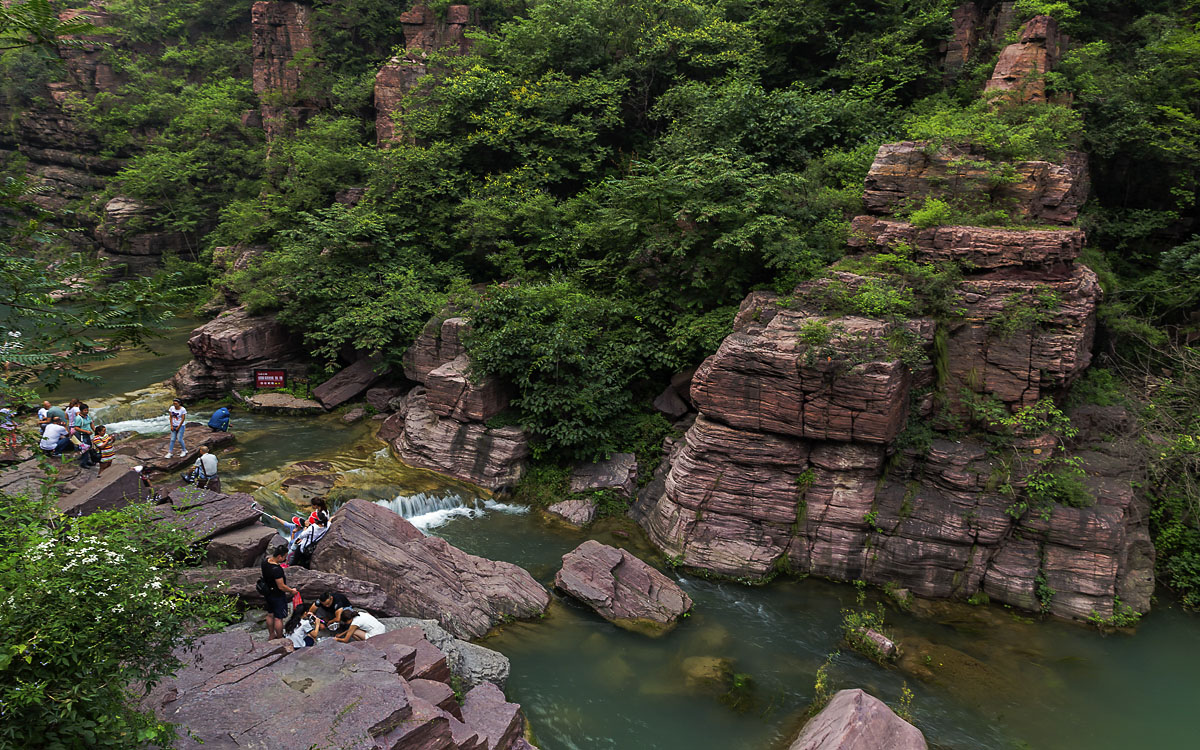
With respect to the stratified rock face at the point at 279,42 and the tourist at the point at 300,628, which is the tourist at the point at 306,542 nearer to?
the tourist at the point at 300,628

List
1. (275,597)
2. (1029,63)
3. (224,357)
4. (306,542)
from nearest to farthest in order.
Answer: (275,597) → (306,542) → (1029,63) → (224,357)

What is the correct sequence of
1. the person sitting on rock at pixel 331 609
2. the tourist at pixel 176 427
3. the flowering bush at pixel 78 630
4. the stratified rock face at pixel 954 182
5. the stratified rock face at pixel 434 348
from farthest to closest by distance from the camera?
the stratified rock face at pixel 434 348 → the tourist at pixel 176 427 → the stratified rock face at pixel 954 182 → the person sitting on rock at pixel 331 609 → the flowering bush at pixel 78 630

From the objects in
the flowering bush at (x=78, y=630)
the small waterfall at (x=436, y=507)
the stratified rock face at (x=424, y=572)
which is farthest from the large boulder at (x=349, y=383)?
the flowering bush at (x=78, y=630)

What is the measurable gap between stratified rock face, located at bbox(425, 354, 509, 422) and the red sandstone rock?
10.7m

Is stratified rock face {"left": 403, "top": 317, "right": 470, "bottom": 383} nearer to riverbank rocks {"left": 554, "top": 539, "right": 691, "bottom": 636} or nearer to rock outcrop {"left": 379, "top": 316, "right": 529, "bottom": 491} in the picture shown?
rock outcrop {"left": 379, "top": 316, "right": 529, "bottom": 491}

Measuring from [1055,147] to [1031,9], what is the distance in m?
5.97

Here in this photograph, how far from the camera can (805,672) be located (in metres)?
11.4

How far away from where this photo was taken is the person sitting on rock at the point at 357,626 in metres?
9.76

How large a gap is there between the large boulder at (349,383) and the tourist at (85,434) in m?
6.80

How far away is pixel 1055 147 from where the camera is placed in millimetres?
16516

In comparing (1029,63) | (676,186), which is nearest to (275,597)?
(676,186)

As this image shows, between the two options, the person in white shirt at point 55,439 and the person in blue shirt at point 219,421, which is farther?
the person in blue shirt at point 219,421

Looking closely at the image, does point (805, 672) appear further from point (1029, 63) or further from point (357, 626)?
point (1029, 63)

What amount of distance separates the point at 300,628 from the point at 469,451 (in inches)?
311
